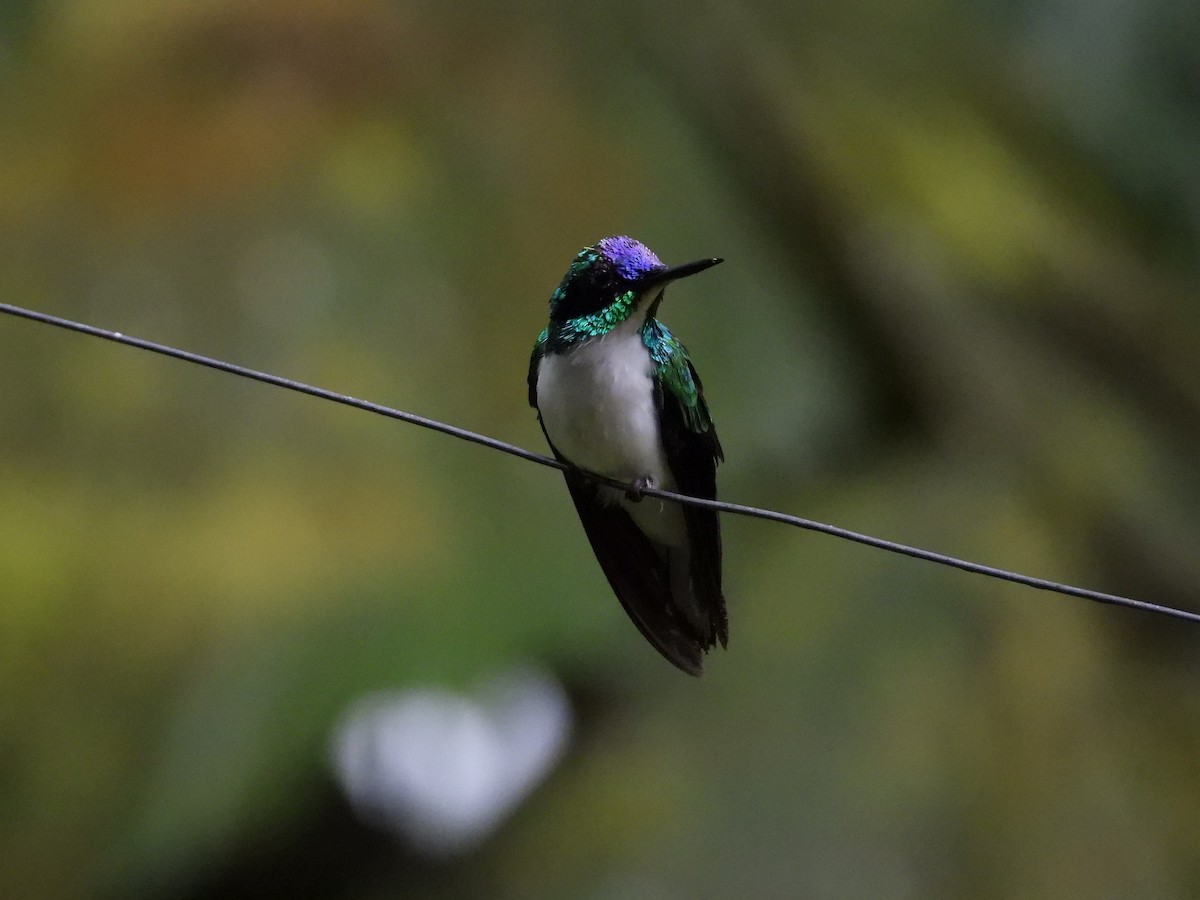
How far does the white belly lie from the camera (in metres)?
3.17

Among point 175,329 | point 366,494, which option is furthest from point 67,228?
point 366,494

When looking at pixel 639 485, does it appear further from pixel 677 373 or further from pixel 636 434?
pixel 677 373

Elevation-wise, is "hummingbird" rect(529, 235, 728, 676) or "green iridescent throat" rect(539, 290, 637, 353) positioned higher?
"green iridescent throat" rect(539, 290, 637, 353)

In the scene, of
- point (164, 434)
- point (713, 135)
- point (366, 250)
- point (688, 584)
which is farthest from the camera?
point (713, 135)

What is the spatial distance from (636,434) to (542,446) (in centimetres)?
430

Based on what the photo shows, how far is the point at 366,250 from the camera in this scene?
7629 mm

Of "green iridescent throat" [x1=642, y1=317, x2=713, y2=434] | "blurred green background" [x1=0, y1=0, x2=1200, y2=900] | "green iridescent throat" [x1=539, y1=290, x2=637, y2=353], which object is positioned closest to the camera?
"green iridescent throat" [x1=539, y1=290, x2=637, y2=353]

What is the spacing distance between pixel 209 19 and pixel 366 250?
6.02 feet

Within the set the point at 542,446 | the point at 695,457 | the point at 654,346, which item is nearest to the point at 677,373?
the point at 654,346

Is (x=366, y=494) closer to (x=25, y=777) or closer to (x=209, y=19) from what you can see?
(x=25, y=777)

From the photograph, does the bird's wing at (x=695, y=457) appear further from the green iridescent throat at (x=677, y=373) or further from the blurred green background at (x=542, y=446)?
the blurred green background at (x=542, y=446)

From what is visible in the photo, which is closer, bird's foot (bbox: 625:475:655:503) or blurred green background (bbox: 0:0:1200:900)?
bird's foot (bbox: 625:475:655:503)

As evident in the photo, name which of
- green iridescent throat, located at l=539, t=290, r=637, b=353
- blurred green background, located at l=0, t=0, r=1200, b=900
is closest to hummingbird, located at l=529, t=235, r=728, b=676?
green iridescent throat, located at l=539, t=290, r=637, b=353

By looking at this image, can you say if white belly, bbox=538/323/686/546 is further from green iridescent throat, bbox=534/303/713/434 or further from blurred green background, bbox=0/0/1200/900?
blurred green background, bbox=0/0/1200/900
